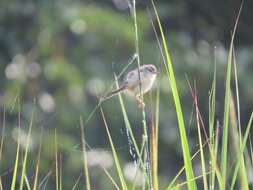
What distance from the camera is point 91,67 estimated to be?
8.47 m

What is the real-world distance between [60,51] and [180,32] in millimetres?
1699

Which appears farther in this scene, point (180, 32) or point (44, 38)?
point (180, 32)

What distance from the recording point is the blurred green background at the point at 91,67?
7863 millimetres

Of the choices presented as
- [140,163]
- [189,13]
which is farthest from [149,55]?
[140,163]

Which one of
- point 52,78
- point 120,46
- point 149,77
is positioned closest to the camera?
point 149,77

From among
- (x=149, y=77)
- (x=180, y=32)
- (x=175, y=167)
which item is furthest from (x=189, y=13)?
(x=149, y=77)

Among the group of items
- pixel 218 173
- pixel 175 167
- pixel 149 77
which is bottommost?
pixel 175 167

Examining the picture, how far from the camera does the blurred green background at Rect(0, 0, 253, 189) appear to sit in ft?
25.8

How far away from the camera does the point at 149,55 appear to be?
833cm

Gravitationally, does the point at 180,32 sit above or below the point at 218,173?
below

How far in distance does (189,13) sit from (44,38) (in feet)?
7.09

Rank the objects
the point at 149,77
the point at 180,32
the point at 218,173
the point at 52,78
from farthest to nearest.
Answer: the point at 180,32 < the point at 52,78 < the point at 149,77 < the point at 218,173

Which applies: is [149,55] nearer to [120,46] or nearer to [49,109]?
[120,46]

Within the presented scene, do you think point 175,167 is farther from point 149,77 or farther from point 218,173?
point 218,173
